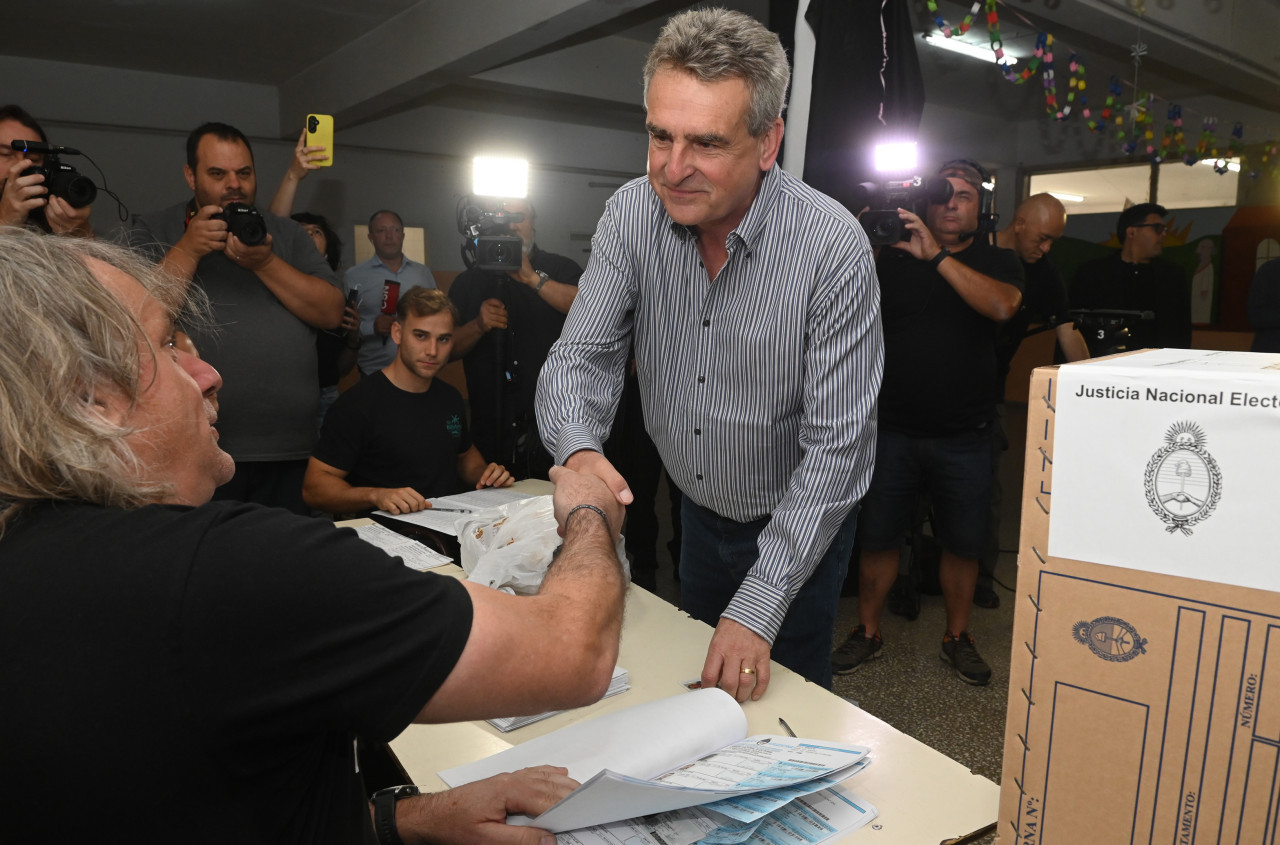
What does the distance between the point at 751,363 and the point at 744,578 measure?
0.36 meters

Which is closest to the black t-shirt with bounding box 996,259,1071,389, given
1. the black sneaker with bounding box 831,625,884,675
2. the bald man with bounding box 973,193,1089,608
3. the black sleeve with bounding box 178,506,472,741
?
the bald man with bounding box 973,193,1089,608

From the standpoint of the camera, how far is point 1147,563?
0.55 metres

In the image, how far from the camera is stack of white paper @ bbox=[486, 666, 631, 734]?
3.57 feet

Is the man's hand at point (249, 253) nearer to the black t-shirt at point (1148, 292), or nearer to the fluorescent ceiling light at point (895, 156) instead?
the fluorescent ceiling light at point (895, 156)

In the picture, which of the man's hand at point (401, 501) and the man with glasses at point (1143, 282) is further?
the man with glasses at point (1143, 282)

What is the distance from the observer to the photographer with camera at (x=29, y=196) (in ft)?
6.91

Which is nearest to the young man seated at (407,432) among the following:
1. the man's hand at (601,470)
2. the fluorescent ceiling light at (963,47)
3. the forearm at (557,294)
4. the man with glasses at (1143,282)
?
the forearm at (557,294)

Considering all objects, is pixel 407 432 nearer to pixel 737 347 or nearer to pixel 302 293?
pixel 302 293

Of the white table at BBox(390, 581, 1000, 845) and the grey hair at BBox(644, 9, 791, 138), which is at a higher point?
the grey hair at BBox(644, 9, 791, 138)

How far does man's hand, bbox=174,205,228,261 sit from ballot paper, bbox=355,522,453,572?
88cm

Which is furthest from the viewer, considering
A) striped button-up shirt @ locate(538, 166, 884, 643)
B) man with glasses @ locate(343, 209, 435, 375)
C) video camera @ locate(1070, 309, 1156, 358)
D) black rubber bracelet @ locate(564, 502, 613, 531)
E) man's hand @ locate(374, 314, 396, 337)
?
man with glasses @ locate(343, 209, 435, 375)

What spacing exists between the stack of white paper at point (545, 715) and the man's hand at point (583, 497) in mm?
206

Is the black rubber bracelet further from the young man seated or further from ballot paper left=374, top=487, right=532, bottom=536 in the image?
the young man seated

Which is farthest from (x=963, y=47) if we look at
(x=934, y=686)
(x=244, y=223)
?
(x=244, y=223)
